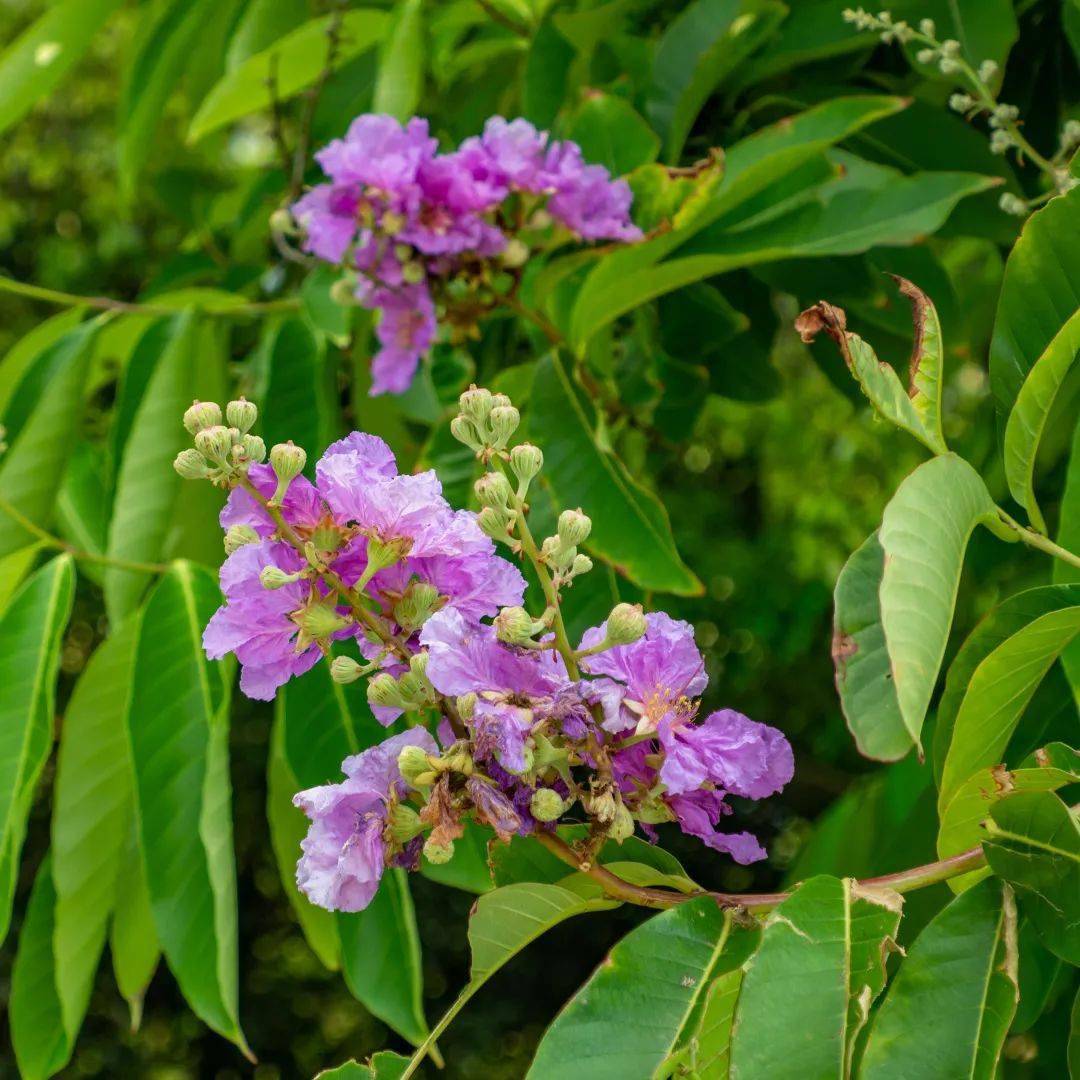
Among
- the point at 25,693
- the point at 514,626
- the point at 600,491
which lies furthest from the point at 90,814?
the point at 514,626

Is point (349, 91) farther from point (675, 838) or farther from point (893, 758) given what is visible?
point (675, 838)

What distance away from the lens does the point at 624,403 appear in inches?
67.8

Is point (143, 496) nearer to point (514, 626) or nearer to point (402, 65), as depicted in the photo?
point (402, 65)

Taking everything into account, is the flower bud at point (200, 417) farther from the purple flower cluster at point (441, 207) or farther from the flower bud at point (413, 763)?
the purple flower cluster at point (441, 207)

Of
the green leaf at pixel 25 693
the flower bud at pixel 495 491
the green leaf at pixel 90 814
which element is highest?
the flower bud at pixel 495 491

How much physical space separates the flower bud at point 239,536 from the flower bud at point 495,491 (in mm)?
111


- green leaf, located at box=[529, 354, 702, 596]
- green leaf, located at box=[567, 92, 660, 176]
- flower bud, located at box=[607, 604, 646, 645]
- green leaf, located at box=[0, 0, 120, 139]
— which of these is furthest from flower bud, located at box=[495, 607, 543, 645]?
green leaf, located at box=[0, 0, 120, 139]

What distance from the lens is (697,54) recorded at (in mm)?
1475

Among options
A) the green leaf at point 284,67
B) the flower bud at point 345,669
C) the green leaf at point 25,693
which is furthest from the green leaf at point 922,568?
the green leaf at point 284,67

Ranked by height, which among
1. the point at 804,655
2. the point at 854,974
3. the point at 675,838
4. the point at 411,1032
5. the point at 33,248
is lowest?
the point at 675,838

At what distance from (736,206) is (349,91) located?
2.35 ft

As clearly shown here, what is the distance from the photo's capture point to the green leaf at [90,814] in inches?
51.0

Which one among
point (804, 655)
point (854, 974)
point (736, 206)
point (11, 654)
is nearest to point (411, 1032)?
point (11, 654)

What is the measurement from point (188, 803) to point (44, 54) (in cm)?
101
